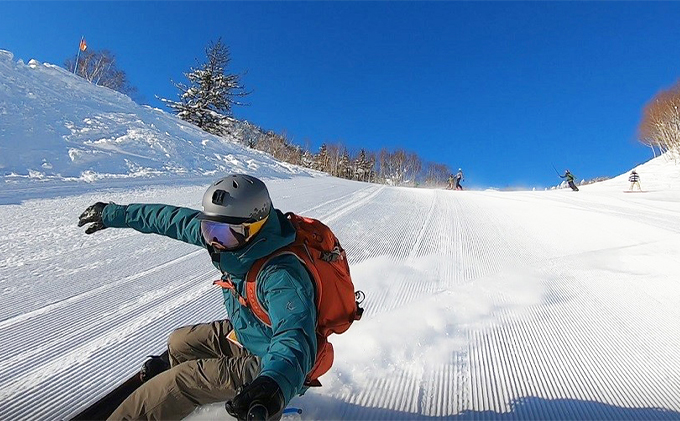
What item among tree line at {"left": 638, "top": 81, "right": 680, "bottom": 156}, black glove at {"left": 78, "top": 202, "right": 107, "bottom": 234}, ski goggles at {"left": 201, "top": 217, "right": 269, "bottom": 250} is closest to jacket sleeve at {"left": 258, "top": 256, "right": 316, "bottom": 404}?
ski goggles at {"left": 201, "top": 217, "right": 269, "bottom": 250}

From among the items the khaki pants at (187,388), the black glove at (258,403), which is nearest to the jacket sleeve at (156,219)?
the khaki pants at (187,388)

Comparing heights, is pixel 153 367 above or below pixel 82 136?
below

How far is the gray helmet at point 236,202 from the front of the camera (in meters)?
1.69

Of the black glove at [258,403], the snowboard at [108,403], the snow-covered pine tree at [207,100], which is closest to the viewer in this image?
the black glove at [258,403]

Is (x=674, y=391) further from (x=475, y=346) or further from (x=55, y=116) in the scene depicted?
(x=55, y=116)

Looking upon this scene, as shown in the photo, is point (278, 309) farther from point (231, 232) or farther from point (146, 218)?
point (146, 218)

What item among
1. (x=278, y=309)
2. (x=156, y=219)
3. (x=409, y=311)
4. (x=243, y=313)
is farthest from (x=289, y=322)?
(x=409, y=311)

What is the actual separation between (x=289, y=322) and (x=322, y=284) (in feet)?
0.92

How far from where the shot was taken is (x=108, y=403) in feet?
6.42

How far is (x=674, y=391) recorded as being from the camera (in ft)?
8.00

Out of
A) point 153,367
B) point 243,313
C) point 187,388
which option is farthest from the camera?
point 153,367

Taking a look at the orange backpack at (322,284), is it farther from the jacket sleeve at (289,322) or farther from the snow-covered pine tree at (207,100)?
the snow-covered pine tree at (207,100)

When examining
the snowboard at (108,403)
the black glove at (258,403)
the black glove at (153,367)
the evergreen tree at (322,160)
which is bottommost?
the snowboard at (108,403)

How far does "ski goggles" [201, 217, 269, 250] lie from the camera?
5.54 ft
